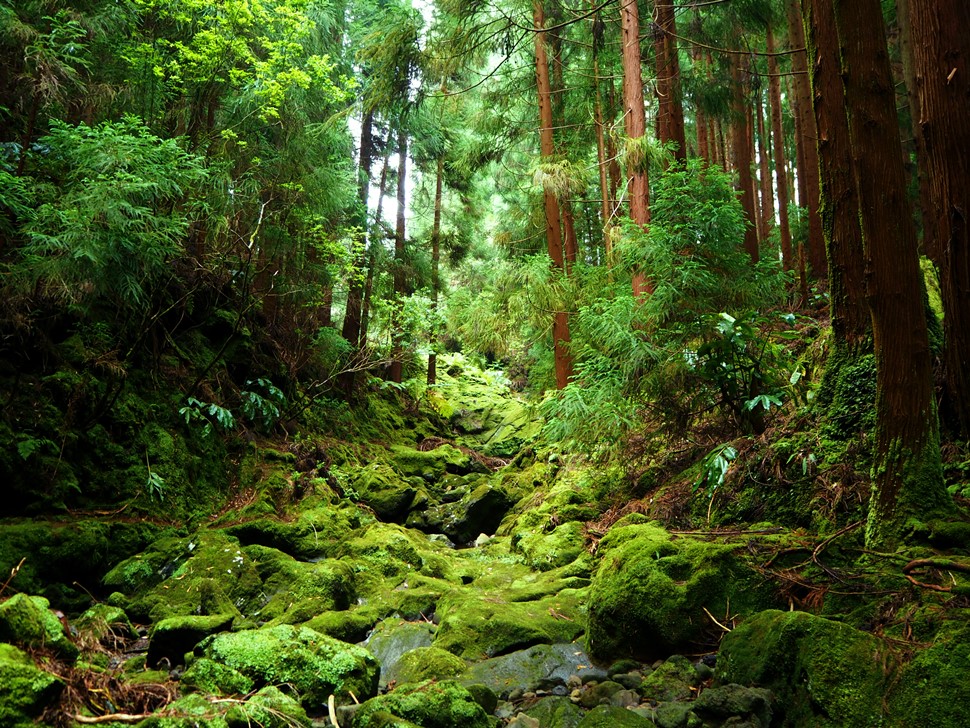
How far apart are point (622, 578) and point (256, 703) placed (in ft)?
9.61

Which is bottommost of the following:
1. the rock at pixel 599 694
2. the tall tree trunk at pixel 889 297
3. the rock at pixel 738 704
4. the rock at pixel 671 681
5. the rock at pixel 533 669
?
the rock at pixel 533 669

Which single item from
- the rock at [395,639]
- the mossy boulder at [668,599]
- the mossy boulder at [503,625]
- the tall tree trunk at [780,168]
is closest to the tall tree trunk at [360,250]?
the rock at [395,639]

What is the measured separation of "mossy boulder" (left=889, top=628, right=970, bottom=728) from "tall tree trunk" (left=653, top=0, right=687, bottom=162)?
8.75 m

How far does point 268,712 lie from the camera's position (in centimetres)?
335

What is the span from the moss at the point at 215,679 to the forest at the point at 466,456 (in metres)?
0.02

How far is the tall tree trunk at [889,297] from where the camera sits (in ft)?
14.0

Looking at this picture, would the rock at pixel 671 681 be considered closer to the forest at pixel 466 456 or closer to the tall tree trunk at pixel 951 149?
the forest at pixel 466 456

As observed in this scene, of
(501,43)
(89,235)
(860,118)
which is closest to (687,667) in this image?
(860,118)

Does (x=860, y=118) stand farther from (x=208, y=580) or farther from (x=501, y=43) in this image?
(x=501, y=43)

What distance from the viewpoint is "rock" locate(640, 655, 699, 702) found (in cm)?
405

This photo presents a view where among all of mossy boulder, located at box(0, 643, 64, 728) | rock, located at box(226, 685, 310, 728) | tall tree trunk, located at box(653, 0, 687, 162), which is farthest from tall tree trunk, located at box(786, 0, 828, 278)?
mossy boulder, located at box(0, 643, 64, 728)

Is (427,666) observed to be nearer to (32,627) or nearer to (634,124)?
(32,627)

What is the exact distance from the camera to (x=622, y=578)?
514 centimetres

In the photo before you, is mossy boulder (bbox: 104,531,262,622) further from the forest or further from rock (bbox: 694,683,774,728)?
rock (bbox: 694,683,774,728)
